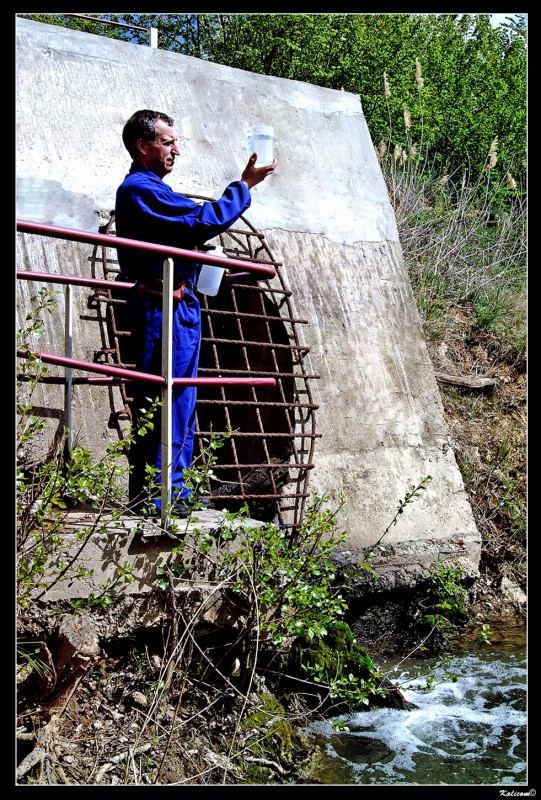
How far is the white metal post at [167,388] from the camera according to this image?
3295 millimetres

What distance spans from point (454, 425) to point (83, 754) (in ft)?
14.8

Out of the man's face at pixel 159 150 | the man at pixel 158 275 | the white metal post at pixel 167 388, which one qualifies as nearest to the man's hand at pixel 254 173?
the man at pixel 158 275

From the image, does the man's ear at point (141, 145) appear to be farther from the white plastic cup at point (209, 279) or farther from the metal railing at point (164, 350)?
the metal railing at point (164, 350)

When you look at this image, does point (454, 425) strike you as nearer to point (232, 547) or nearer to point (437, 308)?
point (437, 308)

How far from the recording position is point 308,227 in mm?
6020

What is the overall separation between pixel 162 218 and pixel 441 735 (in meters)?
2.62

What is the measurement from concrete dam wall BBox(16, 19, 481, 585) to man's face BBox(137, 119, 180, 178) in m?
1.15

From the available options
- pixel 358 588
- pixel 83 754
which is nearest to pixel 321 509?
pixel 358 588

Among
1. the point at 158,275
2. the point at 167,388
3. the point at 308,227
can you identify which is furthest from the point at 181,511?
the point at 308,227

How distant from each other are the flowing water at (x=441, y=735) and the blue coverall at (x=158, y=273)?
1.32 metres

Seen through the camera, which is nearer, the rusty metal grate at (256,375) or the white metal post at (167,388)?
the white metal post at (167,388)

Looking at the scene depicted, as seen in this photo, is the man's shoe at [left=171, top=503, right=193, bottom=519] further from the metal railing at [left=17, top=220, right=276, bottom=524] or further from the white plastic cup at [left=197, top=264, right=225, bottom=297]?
the white plastic cup at [left=197, top=264, right=225, bottom=297]

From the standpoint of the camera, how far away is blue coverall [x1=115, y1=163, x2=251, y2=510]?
3.81 m

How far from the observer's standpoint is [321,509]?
5402 mm
